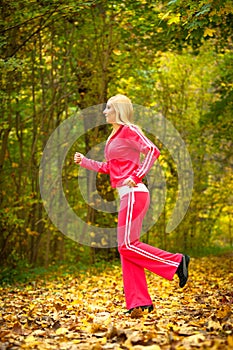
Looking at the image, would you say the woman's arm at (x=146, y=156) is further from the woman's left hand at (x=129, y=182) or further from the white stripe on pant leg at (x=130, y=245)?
the white stripe on pant leg at (x=130, y=245)

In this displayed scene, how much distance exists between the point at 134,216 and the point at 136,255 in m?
0.35

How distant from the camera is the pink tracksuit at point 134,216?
17.3 feet

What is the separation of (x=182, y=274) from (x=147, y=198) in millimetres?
767

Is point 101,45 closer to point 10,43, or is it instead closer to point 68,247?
point 10,43

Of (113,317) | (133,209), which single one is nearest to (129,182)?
(133,209)

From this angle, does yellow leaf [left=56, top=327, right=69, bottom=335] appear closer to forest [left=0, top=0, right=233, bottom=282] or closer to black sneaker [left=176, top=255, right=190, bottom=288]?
black sneaker [left=176, top=255, right=190, bottom=288]

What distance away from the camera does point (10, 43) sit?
10.5 meters

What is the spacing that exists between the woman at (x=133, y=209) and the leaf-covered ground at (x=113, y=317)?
33cm

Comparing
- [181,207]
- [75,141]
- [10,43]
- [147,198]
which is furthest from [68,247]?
[147,198]

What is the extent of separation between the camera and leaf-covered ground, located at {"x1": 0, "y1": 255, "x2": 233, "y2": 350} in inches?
145

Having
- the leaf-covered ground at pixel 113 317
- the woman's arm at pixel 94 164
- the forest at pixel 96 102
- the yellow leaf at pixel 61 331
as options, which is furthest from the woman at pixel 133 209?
the forest at pixel 96 102

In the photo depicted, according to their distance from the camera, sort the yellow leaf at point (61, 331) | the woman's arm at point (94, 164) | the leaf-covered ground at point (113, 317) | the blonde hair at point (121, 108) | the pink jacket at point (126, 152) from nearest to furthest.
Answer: the leaf-covered ground at point (113, 317) < the yellow leaf at point (61, 331) < the pink jacket at point (126, 152) < the blonde hair at point (121, 108) < the woman's arm at point (94, 164)

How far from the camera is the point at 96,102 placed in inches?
522

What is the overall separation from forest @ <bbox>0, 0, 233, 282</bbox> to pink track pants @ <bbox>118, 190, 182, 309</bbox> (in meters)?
3.47
